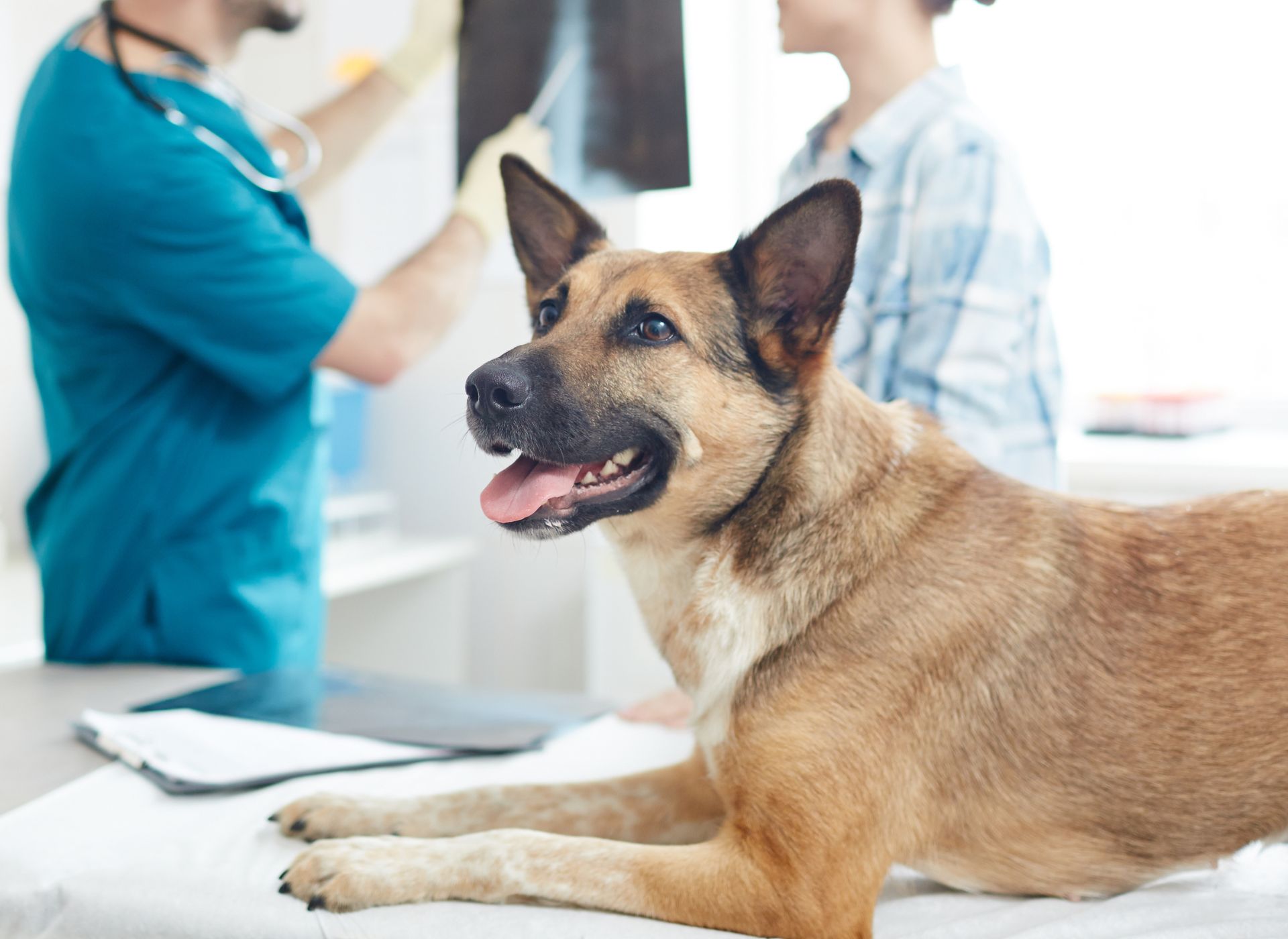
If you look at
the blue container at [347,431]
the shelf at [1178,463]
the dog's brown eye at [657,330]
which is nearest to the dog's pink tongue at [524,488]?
the dog's brown eye at [657,330]

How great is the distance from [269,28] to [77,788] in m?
1.31

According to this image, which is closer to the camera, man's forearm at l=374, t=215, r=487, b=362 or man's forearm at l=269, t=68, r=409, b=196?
man's forearm at l=374, t=215, r=487, b=362

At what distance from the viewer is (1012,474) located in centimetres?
138

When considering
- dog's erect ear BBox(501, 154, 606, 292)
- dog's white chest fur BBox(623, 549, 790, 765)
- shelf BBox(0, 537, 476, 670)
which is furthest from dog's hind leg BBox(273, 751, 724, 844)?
shelf BBox(0, 537, 476, 670)

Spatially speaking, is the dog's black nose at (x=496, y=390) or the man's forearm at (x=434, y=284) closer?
the dog's black nose at (x=496, y=390)

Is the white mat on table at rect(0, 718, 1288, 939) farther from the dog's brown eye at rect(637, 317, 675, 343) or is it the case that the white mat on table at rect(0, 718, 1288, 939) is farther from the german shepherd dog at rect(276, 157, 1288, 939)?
the dog's brown eye at rect(637, 317, 675, 343)

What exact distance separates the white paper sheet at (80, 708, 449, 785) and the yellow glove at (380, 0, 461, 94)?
49.7 inches

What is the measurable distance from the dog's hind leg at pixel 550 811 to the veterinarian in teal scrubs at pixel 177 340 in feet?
2.34

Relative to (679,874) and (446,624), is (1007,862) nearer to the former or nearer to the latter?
(679,874)

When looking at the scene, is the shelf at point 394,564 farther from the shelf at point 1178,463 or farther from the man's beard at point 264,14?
the shelf at point 1178,463

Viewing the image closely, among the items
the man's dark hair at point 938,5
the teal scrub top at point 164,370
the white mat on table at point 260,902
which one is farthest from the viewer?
the teal scrub top at point 164,370

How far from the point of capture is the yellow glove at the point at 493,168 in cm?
170

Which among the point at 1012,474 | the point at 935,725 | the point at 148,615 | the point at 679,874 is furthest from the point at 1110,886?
the point at 148,615

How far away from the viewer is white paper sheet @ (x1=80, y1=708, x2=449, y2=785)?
46.6 inches
